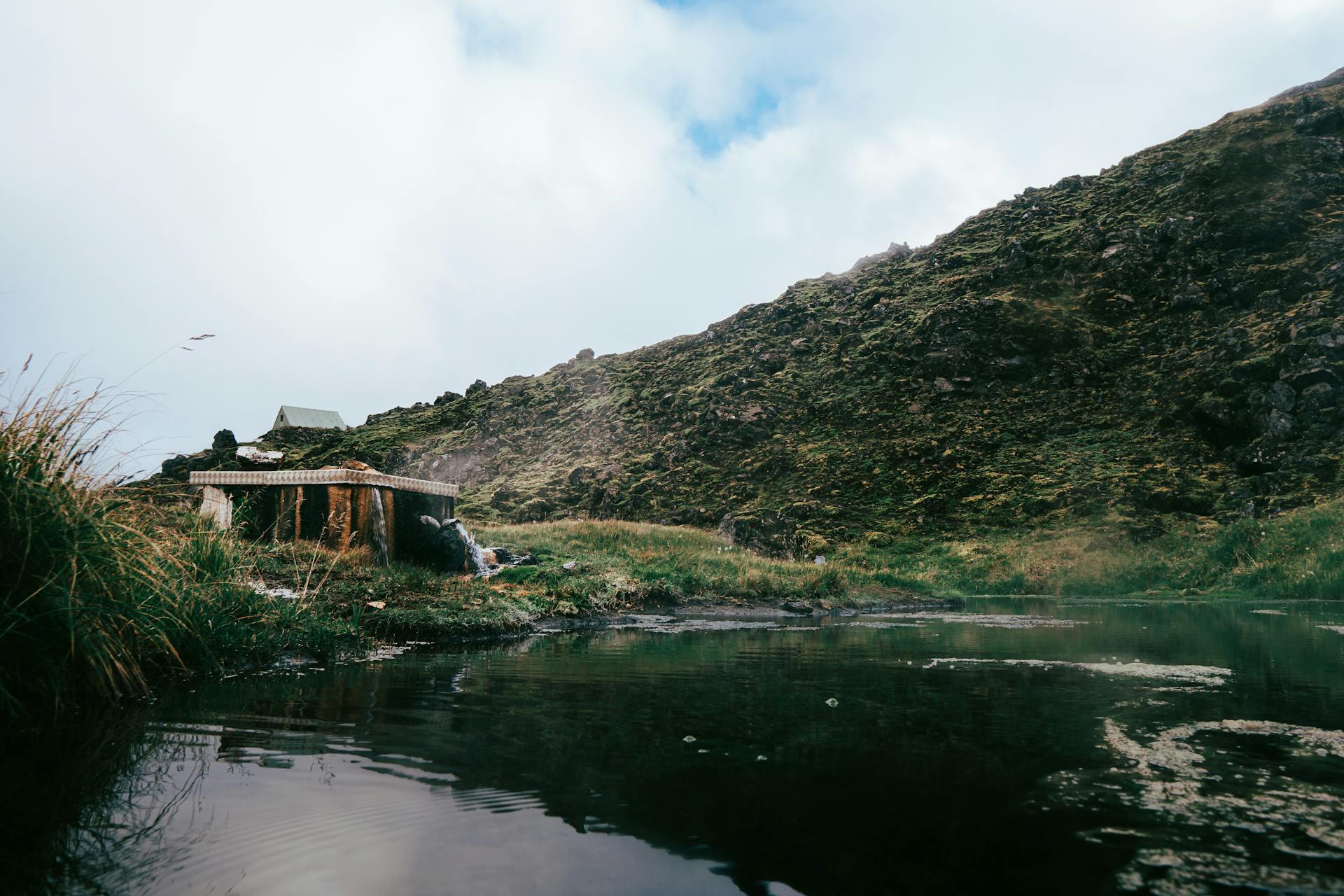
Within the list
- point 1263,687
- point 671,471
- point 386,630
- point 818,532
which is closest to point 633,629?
point 386,630

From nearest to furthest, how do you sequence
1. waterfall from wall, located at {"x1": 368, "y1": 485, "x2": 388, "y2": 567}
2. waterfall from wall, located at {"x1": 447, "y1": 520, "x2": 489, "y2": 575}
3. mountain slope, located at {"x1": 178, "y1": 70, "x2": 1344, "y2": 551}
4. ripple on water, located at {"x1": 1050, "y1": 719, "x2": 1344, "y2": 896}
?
1. ripple on water, located at {"x1": 1050, "y1": 719, "x2": 1344, "y2": 896}
2. waterfall from wall, located at {"x1": 368, "y1": 485, "x2": 388, "y2": 567}
3. waterfall from wall, located at {"x1": 447, "y1": 520, "x2": 489, "y2": 575}
4. mountain slope, located at {"x1": 178, "y1": 70, "x2": 1344, "y2": 551}

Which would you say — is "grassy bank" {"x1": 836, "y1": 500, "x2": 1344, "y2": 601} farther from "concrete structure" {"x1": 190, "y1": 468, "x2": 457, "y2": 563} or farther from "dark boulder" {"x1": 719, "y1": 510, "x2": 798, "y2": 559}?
"concrete structure" {"x1": 190, "y1": 468, "x2": 457, "y2": 563}

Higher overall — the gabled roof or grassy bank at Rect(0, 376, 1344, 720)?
the gabled roof

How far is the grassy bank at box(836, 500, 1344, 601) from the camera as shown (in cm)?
2472

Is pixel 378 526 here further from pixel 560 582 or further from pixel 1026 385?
pixel 1026 385

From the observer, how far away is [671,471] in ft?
211

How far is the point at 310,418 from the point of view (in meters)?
97.1

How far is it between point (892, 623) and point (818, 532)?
1260 inches

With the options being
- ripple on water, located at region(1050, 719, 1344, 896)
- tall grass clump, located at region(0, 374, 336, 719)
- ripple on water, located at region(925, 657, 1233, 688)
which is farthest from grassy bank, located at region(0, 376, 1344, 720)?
ripple on water, located at region(925, 657, 1233, 688)

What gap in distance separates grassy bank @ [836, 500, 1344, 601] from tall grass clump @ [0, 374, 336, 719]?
79.8 feet

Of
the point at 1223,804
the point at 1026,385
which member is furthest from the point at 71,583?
the point at 1026,385

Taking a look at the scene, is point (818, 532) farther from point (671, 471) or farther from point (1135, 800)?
point (1135, 800)

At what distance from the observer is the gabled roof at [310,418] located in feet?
310

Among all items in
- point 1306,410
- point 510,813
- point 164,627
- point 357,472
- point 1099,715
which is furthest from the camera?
point 1306,410
